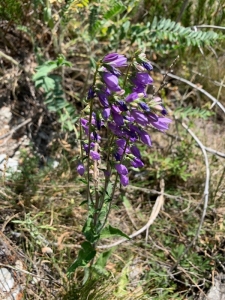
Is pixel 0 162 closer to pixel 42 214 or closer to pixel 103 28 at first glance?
pixel 42 214

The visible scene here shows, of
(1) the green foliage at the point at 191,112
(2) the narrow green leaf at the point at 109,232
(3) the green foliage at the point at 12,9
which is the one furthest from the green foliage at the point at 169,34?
(2) the narrow green leaf at the point at 109,232

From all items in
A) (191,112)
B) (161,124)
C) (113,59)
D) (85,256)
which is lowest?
(85,256)

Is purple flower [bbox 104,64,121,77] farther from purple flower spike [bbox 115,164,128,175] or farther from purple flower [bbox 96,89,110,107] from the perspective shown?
purple flower spike [bbox 115,164,128,175]

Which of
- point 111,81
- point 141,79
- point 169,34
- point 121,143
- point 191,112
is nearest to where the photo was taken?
point 111,81

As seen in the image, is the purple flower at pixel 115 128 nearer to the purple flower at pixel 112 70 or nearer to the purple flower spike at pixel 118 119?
the purple flower spike at pixel 118 119

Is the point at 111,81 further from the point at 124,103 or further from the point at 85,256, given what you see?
the point at 85,256

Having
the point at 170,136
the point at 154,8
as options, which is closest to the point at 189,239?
the point at 170,136

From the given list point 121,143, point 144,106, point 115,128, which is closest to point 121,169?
point 121,143
